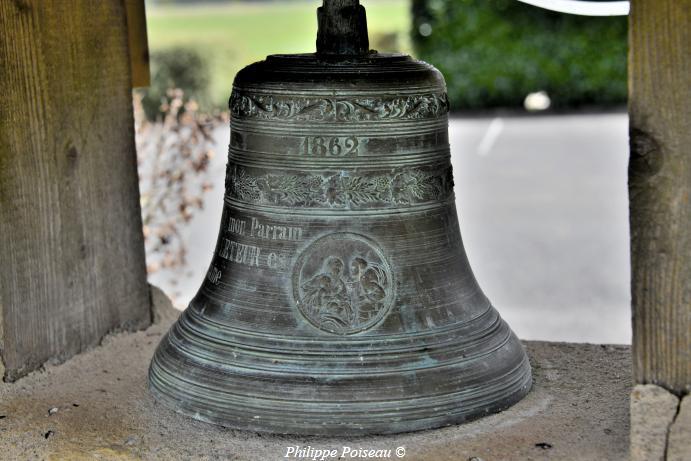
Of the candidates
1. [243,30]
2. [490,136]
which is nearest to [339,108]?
[490,136]

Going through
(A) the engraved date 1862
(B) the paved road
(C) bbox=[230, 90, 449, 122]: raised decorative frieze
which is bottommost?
(B) the paved road

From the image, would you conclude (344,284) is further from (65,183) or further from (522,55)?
(522,55)

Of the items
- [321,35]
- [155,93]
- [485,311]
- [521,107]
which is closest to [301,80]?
[321,35]

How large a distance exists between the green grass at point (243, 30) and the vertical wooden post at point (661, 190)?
10674 millimetres

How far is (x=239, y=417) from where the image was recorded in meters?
2.51

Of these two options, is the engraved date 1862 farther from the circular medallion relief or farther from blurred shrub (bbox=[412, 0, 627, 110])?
blurred shrub (bbox=[412, 0, 627, 110])

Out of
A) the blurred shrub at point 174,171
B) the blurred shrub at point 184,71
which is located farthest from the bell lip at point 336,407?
the blurred shrub at point 184,71

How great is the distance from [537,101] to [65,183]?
11.8 m

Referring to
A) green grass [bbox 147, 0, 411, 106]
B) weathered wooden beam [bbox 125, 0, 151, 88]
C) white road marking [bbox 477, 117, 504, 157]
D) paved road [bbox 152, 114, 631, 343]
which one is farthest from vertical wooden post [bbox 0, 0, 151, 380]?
green grass [bbox 147, 0, 411, 106]

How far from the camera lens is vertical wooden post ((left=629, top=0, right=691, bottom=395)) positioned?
2.15m

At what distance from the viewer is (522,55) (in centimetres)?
1377

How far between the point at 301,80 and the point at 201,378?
2.55ft

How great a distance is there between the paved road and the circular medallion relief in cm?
274

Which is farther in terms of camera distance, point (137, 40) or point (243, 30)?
point (243, 30)
